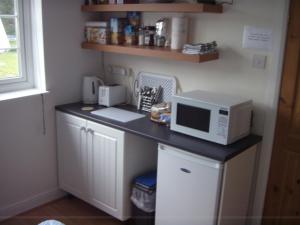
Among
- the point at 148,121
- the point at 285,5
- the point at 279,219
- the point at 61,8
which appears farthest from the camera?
the point at 61,8

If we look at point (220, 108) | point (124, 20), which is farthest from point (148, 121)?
point (124, 20)

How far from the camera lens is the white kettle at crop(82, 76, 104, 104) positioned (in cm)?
303

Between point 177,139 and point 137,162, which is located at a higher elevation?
point 177,139

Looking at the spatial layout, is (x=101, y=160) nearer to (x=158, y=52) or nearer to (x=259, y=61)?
(x=158, y=52)

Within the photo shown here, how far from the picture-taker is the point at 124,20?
2869 mm

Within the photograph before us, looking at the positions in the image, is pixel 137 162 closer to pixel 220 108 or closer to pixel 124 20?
pixel 220 108

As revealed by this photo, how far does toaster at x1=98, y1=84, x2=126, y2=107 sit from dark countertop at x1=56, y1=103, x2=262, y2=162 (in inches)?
10.0

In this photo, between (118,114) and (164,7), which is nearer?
(164,7)

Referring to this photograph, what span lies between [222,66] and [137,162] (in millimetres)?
953

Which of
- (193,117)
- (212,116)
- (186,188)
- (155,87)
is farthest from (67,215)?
(212,116)

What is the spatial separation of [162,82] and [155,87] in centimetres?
8

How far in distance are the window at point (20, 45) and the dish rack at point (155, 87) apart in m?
0.82

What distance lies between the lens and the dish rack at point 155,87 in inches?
109

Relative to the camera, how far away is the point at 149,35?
2709 mm
